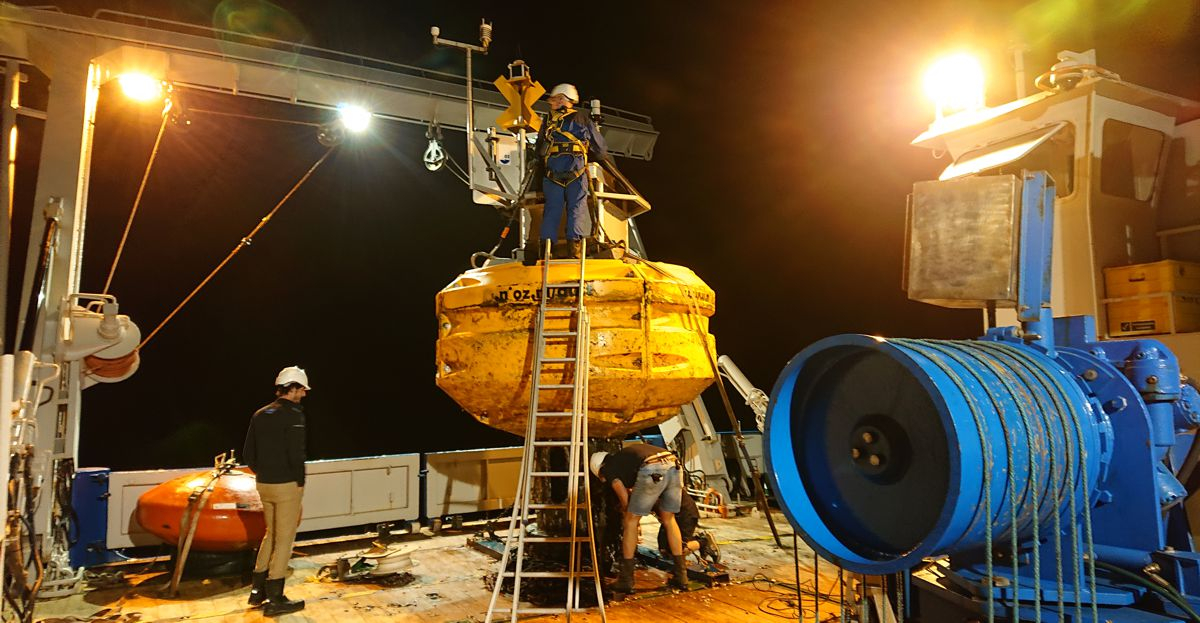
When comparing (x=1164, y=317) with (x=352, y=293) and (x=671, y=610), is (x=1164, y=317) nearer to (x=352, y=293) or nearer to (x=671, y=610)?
(x=671, y=610)

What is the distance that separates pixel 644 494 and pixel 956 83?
20.9ft

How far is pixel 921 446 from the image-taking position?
8.87 ft

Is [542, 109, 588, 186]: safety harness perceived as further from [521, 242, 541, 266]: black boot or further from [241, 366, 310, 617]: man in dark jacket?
[241, 366, 310, 617]: man in dark jacket

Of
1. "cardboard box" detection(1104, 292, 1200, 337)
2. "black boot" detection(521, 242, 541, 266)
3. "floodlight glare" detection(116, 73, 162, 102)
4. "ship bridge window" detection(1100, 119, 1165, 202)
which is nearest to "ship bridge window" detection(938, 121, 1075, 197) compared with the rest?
"ship bridge window" detection(1100, 119, 1165, 202)

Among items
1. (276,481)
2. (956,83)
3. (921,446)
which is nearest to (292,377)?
(276,481)

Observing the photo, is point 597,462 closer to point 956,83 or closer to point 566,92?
point 566,92

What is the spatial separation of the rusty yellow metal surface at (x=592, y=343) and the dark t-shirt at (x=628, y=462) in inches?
16.6

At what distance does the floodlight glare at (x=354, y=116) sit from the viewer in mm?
9898

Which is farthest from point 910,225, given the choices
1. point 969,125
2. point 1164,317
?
point 969,125

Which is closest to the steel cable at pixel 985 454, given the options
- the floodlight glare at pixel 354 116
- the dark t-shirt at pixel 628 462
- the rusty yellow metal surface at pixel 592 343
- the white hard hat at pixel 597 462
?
the rusty yellow metal surface at pixel 592 343

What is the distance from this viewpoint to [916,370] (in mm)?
2500

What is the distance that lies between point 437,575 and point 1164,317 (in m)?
7.65

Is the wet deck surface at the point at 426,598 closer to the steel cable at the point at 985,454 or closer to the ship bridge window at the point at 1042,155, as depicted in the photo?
the steel cable at the point at 985,454

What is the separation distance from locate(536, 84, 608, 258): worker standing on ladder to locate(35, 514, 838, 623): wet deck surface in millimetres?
3210
